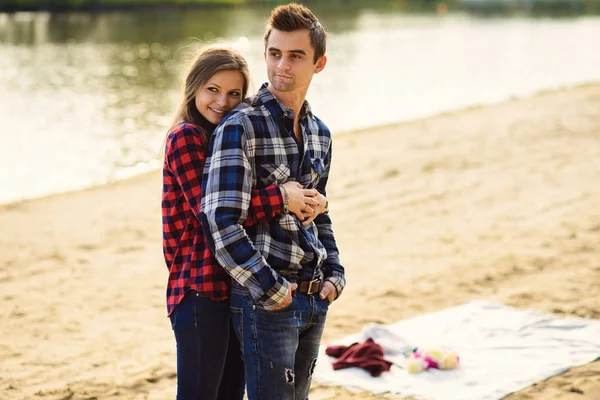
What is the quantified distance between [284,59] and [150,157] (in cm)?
1137

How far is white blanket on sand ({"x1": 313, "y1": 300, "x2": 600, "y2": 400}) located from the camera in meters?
4.70

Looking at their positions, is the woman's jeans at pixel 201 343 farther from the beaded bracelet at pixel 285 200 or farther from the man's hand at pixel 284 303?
the beaded bracelet at pixel 285 200

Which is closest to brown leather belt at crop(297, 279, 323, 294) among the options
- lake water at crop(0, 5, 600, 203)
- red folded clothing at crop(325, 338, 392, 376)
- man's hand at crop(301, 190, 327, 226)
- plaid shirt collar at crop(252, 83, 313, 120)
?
man's hand at crop(301, 190, 327, 226)

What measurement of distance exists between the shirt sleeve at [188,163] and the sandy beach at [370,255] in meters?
1.99

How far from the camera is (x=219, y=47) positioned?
323cm

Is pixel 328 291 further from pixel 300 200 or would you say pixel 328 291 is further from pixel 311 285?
pixel 300 200

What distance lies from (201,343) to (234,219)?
52 centimetres

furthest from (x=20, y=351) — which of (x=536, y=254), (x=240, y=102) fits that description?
(x=536, y=254)

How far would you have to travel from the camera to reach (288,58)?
3.06m

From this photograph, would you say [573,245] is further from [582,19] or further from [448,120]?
[582,19]

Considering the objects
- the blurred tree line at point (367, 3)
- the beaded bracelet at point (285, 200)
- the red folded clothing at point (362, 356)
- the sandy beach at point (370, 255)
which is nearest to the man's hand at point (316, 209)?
the beaded bracelet at point (285, 200)

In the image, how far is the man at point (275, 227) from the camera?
9.36 ft

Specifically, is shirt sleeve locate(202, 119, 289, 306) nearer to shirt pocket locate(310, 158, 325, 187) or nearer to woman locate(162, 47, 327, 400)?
woman locate(162, 47, 327, 400)

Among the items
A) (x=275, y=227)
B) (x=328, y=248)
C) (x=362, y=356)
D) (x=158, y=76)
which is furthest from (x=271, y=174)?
(x=158, y=76)
